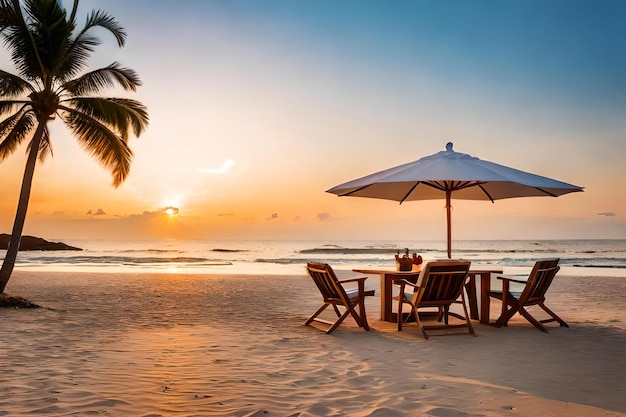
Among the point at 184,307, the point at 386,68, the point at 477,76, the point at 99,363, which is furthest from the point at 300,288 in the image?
the point at 99,363

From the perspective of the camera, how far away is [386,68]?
12.6m

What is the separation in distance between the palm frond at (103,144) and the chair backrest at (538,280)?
26.5 ft

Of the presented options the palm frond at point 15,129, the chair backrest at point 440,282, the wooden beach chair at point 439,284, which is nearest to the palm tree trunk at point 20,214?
the palm frond at point 15,129

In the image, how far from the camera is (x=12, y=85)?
399 inches

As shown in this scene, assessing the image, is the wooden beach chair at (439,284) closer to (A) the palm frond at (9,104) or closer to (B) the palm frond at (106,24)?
(B) the palm frond at (106,24)

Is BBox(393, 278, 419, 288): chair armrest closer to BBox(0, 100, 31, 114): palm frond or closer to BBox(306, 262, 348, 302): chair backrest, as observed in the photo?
BBox(306, 262, 348, 302): chair backrest

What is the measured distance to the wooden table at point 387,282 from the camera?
6.86m

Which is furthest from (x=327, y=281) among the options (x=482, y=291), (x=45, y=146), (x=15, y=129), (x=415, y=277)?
(x=45, y=146)

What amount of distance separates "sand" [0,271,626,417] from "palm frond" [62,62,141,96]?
4436 millimetres

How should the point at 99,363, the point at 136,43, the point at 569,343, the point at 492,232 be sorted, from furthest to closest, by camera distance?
the point at 492,232 < the point at 136,43 < the point at 569,343 < the point at 99,363

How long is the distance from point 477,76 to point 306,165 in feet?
18.1

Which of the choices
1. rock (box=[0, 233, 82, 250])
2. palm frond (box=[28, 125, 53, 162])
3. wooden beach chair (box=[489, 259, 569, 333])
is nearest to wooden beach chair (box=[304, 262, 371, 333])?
wooden beach chair (box=[489, 259, 569, 333])

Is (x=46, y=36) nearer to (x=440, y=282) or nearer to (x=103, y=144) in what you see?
(x=103, y=144)

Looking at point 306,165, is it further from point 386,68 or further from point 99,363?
point 99,363
